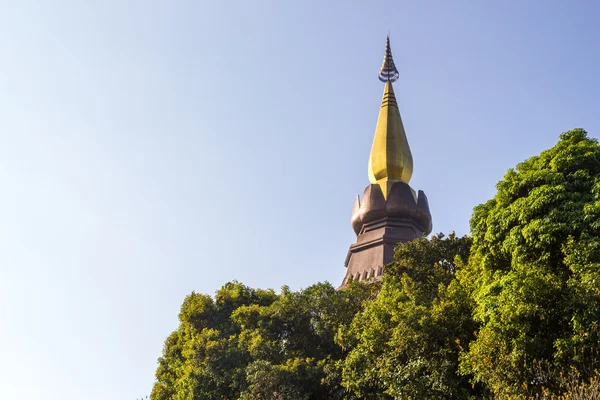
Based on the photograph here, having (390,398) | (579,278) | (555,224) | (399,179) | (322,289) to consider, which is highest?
(399,179)

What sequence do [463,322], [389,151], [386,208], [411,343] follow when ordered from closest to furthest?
[411,343] < [463,322] < [386,208] < [389,151]

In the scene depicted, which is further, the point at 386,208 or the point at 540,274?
the point at 386,208

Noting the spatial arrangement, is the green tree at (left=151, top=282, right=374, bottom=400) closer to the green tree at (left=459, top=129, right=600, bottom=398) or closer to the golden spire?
the green tree at (left=459, top=129, right=600, bottom=398)

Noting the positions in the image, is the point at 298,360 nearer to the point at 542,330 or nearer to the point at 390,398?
the point at 390,398

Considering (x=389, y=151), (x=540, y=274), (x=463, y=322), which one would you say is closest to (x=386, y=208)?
(x=389, y=151)

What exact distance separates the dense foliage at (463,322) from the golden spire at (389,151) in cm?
1453

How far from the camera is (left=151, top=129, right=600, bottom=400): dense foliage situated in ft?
41.6

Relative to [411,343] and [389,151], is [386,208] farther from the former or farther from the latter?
[411,343]

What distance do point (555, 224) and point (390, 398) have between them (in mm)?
4990

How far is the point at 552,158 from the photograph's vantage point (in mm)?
15242

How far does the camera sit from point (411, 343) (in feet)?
48.9

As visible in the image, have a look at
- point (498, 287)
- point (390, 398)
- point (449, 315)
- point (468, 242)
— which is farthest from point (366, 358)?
point (468, 242)

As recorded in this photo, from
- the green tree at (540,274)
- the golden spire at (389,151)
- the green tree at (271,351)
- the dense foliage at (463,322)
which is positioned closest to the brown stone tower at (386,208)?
the golden spire at (389,151)

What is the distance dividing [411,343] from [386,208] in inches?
711
